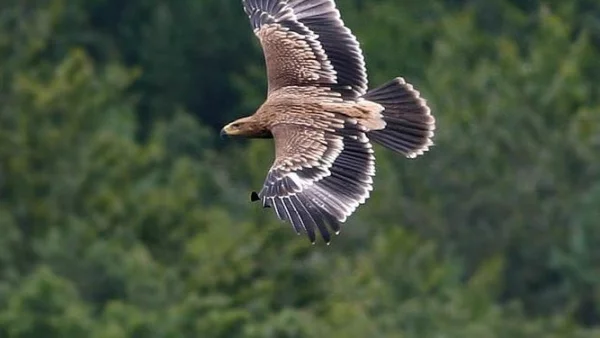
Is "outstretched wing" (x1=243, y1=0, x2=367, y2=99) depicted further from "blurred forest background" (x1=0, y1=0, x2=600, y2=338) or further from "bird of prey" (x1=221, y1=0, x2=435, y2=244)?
"blurred forest background" (x1=0, y1=0, x2=600, y2=338)

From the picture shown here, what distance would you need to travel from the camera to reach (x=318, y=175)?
36.7 ft

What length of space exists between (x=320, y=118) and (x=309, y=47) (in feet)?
2.44

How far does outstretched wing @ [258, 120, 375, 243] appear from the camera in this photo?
427 inches

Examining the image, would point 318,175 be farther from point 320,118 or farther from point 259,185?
point 259,185

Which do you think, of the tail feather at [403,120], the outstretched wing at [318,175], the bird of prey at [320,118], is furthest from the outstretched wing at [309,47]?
the outstretched wing at [318,175]

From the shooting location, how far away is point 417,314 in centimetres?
2820

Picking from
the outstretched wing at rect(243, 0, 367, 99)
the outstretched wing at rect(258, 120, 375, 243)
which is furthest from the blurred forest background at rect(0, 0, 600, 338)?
the outstretched wing at rect(258, 120, 375, 243)

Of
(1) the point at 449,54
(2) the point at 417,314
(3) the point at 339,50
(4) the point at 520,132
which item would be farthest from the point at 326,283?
(3) the point at 339,50

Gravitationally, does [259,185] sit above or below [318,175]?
below

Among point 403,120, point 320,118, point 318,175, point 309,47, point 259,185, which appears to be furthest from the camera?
point 259,185

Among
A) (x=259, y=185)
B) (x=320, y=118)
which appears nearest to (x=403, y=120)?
(x=320, y=118)

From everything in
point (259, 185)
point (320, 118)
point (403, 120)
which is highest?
point (320, 118)

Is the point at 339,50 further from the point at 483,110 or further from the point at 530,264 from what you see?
the point at 483,110

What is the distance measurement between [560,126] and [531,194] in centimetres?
223
